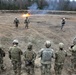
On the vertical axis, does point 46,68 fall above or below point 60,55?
below

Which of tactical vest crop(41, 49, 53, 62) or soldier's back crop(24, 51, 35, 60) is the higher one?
tactical vest crop(41, 49, 53, 62)

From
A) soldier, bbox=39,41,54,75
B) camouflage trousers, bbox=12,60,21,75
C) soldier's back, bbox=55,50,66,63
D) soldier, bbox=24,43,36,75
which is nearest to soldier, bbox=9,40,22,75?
camouflage trousers, bbox=12,60,21,75

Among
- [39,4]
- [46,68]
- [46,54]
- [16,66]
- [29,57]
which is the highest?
[46,54]

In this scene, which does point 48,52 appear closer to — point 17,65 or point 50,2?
point 17,65

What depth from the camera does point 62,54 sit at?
11461mm

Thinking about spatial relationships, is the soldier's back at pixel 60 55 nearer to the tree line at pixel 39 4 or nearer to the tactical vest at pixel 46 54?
the tactical vest at pixel 46 54

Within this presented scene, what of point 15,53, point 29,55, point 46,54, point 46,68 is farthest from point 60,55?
point 15,53

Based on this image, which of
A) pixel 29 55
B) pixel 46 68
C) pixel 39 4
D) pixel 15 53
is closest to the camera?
pixel 46 68

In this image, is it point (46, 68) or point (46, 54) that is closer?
point (46, 54)

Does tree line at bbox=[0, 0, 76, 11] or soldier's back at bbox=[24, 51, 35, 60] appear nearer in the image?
soldier's back at bbox=[24, 51, 35, 60]

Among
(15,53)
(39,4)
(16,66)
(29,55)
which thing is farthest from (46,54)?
(39,4)

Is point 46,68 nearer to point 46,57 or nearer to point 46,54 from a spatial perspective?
point 46,57

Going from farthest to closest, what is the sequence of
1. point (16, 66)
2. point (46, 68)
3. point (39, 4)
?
point (39, 4) → point (16, 66) → point (46, 68)

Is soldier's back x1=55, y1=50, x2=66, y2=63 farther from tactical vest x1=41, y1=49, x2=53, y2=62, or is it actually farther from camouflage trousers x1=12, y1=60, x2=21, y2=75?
camouflage trousers x1=12, y1=60, x2=21, y2=75
